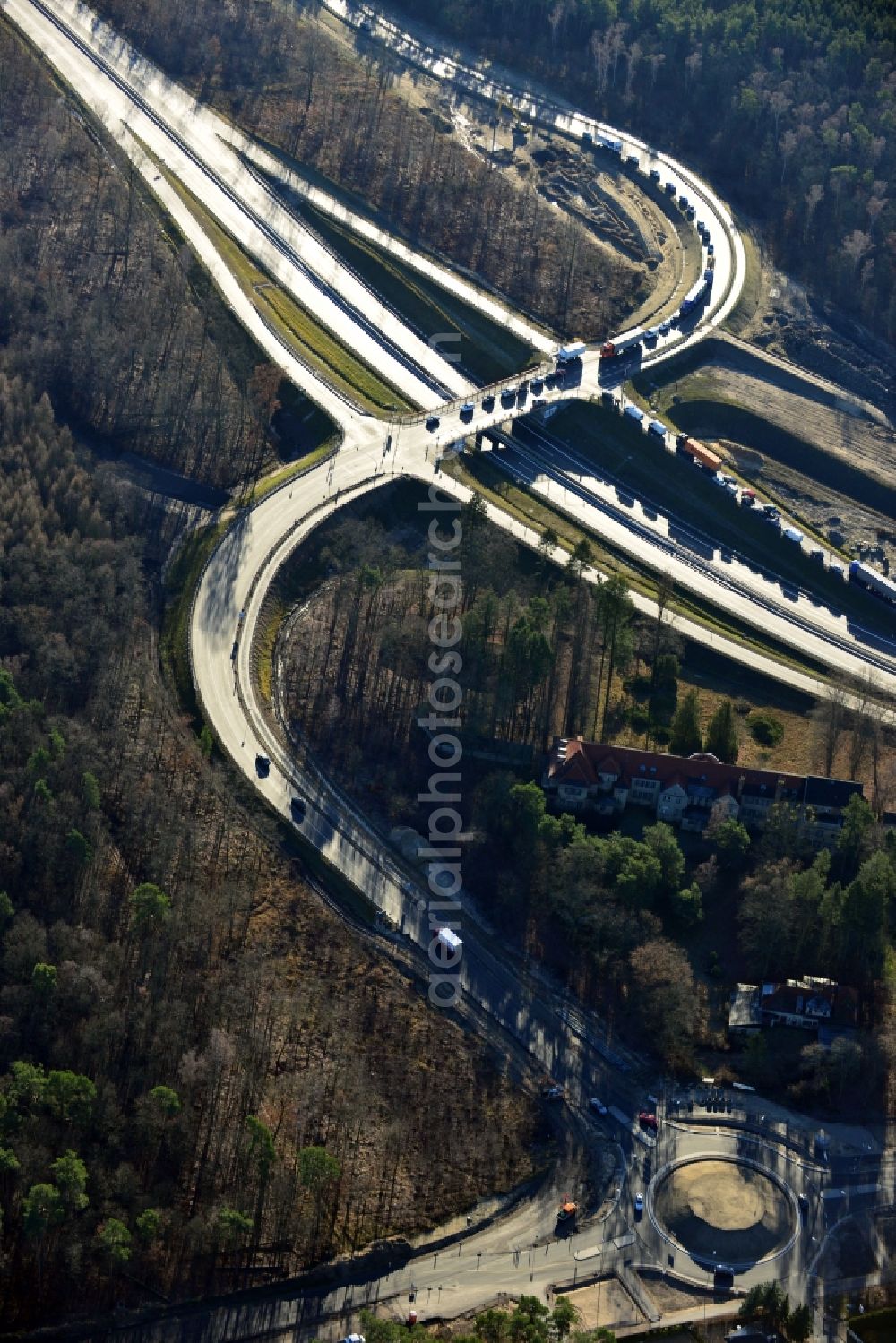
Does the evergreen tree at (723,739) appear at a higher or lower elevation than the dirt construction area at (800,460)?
lower

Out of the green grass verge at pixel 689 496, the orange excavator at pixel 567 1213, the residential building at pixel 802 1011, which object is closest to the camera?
the orange excavator at pixel 567 1213

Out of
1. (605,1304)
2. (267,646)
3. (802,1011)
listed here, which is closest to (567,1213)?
(605,1304)

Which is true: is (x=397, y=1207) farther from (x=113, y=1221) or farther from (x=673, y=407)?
(x=673, y=407)

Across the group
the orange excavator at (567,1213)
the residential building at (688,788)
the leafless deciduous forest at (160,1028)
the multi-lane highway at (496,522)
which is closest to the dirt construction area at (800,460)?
the multi-lane highway at (496,522)

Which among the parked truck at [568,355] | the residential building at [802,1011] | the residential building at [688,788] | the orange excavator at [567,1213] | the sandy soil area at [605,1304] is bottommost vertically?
the sandy soil area at [605,1304]

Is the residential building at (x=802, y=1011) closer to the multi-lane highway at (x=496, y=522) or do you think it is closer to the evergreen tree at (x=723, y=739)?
the multi-lane highway at (x=496, y=522)

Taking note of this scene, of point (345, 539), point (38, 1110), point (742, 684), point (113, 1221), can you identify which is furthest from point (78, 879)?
point (742, 684)

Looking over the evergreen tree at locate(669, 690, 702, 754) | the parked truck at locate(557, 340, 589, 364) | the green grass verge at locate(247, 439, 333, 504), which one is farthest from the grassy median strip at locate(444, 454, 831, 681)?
the parked truck at locate(557, 340, 589, 364)
